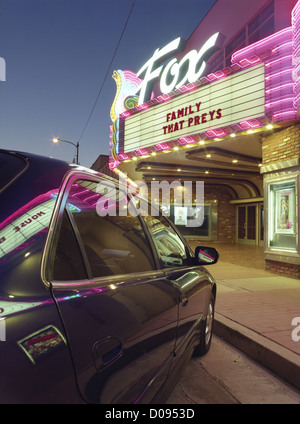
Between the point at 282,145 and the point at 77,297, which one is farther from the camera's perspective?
the point at 282,145

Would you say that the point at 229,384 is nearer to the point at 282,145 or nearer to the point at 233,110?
the point at 282,145

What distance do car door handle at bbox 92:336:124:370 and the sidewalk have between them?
2.31m

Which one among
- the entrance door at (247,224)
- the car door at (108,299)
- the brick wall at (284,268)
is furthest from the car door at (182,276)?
Result: the entrance door at (247,224)

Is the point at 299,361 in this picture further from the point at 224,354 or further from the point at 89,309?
the point at 89,309

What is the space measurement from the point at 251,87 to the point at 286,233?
12.5ft

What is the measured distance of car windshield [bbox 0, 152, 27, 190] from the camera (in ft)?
4.22

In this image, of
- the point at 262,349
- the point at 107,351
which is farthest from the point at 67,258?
the point at 262,349

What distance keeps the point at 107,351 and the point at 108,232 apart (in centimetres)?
109

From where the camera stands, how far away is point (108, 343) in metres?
1.27

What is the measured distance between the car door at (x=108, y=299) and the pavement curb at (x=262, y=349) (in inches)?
63.9

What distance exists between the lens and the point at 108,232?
225cm

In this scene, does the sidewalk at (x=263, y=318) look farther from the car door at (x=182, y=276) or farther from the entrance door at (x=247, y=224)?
the entrance door at (x=247, y=224)
